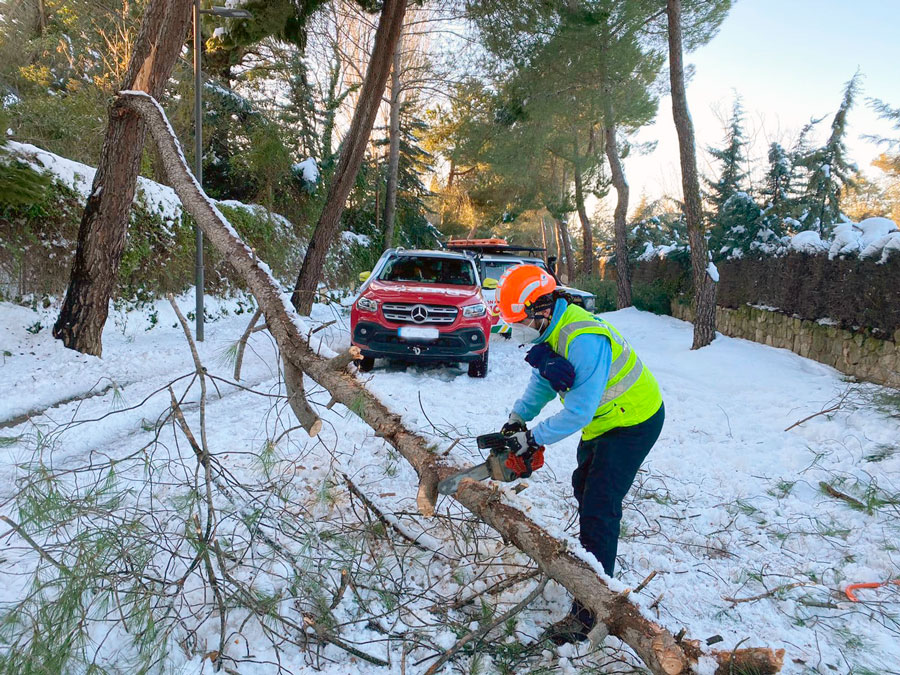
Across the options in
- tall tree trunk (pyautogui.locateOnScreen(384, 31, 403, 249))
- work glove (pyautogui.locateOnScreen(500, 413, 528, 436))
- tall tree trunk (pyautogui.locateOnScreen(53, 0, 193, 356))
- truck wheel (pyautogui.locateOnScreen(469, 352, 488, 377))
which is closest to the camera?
work glove (pyautogui.locateOnScreen(500, 413, 528, 436))

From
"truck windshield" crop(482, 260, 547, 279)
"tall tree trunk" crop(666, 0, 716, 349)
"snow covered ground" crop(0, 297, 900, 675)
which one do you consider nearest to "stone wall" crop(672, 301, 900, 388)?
"snow covered ground" crop(0, 297, 900, 675)

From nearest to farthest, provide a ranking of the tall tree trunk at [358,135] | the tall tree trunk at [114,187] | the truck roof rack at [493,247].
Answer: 1. the tall tree trunk at [114,187]
2. the tall tree trunk at [358,135]
3. the truck roof rack at [493,247]

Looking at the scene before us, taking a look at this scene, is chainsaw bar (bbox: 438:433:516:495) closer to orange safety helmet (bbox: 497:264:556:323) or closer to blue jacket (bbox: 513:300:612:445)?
blue jacket (bbox: 513:300:612:445)

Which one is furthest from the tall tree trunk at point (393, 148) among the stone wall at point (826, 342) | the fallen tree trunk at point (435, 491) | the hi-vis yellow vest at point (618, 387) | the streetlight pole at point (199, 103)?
the hi-vis yellow vest at point (618, 387)

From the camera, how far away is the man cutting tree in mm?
2529

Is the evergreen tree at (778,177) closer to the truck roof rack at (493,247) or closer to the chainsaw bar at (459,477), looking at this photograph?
the truck roof rack at (493,247)

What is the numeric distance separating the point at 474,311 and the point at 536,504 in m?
3.61

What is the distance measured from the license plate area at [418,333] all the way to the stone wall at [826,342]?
18.0 feet

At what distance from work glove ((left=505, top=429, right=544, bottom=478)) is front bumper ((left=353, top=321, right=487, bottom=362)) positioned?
13.7ft

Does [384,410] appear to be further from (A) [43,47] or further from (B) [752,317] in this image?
(A) [43,47]

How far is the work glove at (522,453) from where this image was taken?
2523 mm

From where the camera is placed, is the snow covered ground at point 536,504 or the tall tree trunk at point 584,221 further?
the tall tree trunk at point 584,221

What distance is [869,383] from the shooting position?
657 cm

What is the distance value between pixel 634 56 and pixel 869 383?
10545 millimetres
